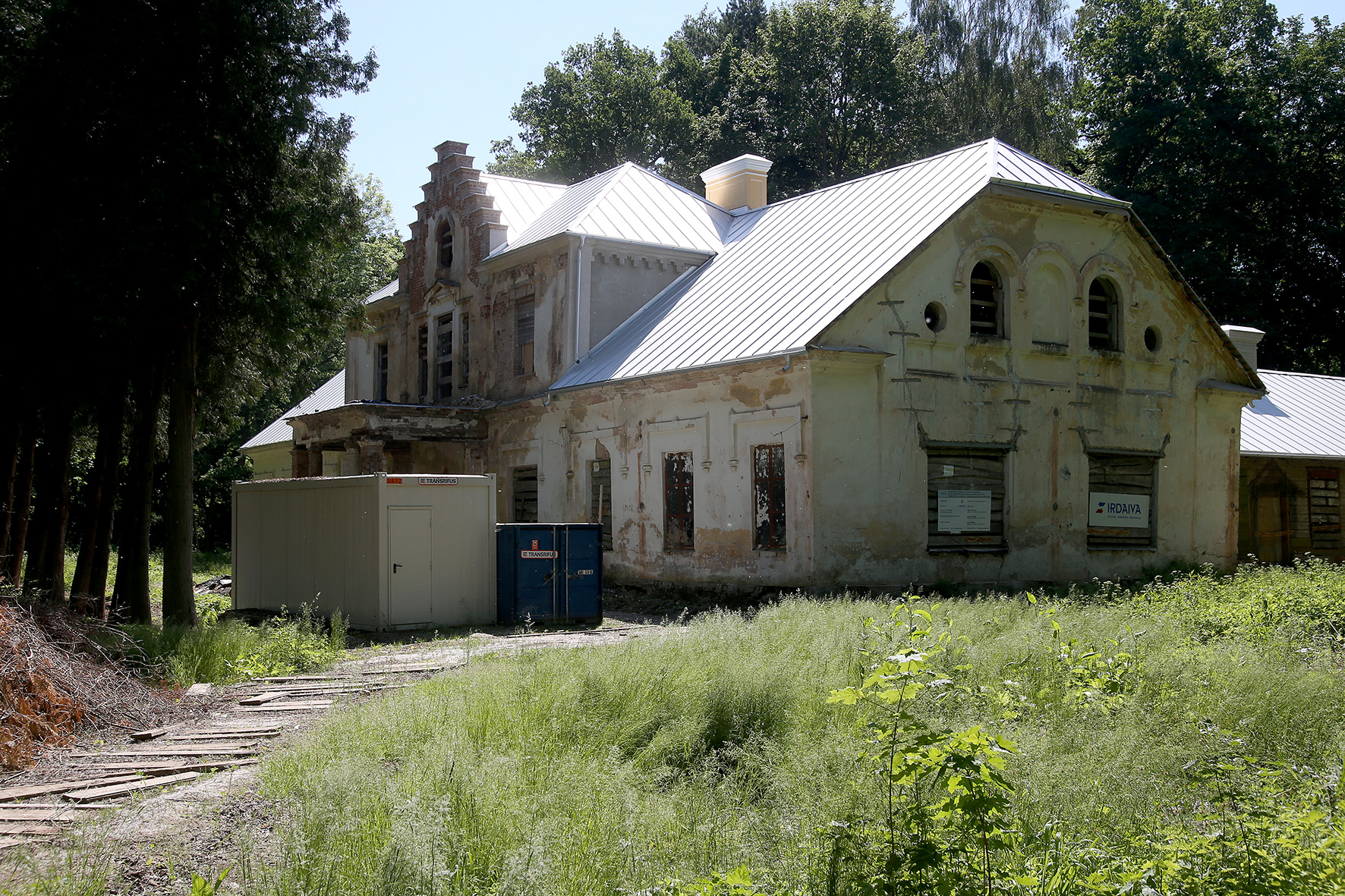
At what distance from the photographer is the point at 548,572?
16.9 meters

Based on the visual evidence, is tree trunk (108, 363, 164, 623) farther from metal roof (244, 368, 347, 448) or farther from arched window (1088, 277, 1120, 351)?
metal roof (244, 368, 347, 448)

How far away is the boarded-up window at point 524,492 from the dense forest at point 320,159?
15.7 feet

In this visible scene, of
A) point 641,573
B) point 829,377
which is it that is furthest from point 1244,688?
point 641,573

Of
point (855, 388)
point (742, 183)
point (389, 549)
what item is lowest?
point (389, 549)

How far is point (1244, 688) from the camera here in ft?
31.3

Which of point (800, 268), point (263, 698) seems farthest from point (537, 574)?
point (800, 268)

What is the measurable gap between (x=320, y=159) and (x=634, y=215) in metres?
9.83

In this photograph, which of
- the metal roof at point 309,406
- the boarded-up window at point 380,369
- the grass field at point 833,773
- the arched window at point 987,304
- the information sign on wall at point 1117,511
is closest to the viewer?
the grass field at point 833,773

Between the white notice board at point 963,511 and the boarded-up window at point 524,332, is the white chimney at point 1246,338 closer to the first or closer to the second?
the white notice board at point 963,511

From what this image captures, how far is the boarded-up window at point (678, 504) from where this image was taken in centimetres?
2056

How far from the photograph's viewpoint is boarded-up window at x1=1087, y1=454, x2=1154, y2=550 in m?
21.5

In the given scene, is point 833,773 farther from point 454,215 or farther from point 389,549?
point 454,215

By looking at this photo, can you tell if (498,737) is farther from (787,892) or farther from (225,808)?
(787,892)

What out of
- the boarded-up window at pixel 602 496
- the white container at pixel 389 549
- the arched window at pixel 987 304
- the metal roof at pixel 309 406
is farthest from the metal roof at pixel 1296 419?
the metal roof at pixel 309 406
